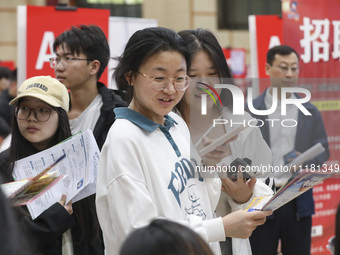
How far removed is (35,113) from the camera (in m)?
2.84

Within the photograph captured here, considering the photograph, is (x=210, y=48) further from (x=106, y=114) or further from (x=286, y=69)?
(x=286, y=69)

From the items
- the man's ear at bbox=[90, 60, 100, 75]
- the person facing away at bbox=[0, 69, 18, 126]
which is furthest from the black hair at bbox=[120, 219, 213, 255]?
the person facing away at bbox=[0, 69, 18, 126]

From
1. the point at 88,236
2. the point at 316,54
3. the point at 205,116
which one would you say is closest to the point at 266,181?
the point at 205,116

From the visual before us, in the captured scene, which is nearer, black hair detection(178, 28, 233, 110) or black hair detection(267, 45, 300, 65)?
black hair detection(178, 28, 233, 110)

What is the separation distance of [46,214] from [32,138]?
0.40 m

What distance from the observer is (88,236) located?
2764 mm

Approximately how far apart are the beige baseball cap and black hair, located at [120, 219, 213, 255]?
4.96 feet

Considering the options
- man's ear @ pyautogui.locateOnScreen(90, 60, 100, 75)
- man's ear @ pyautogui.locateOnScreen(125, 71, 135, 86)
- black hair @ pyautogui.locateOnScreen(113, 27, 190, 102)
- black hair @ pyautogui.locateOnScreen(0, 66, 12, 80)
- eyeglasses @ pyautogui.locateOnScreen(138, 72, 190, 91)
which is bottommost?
eyeglasses @ pyautogui.locateOnScreen(138, 72, 190, 91)

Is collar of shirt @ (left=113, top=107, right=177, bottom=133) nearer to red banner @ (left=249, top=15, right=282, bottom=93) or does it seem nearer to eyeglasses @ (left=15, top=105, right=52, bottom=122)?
eyeglasses @ (left=15, top=105, right=52, bottom=122)

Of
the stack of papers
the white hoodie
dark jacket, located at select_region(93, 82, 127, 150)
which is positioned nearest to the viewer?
the white hoodie

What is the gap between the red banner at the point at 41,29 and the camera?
4.62 metres

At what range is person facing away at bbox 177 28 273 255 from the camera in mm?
2498

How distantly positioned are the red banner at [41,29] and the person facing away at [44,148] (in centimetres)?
176

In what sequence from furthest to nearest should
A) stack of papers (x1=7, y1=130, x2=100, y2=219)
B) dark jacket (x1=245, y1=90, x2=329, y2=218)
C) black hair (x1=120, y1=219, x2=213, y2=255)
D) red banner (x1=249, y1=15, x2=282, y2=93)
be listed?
1. red banner (x1=249, y1=15, x2=282, y2=93)
2. dark jacket (x1=245, y1=90, x2=329, y2=218)
3. stack of papers (x1=7, y1=130, x2=100, y2=219)
4. black hair (x1=120, y1=219, x2=213, y2=255)
